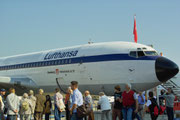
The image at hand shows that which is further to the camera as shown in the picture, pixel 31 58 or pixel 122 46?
pixel 31 58

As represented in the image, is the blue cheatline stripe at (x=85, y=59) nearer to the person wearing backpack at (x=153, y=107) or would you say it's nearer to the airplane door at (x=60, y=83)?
the airplane door at (x=60, y=83)

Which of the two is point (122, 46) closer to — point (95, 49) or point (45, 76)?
point (95, 49)

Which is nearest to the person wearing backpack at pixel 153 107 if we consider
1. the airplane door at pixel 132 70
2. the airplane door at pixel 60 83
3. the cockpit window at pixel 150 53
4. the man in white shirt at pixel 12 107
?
the airplane door at pixel 132 70

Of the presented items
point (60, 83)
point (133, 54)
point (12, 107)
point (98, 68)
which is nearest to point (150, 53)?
point (133, 54)

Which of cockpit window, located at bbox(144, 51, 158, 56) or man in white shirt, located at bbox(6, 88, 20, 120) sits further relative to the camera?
cockpit window, located at bbox(144, 51, 158, 56)

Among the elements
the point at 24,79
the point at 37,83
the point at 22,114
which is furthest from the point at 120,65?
the point at 24,79

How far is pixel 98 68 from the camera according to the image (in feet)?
52.9

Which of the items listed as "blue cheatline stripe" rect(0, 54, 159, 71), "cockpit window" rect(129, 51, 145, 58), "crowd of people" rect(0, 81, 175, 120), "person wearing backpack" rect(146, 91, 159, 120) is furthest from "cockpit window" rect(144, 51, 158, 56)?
"person wearing backpack" rect(146, 91, 159, 120)

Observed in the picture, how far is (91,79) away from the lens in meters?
16.5

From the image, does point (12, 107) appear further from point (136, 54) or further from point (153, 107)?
point (136, 54)

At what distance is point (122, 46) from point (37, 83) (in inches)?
311

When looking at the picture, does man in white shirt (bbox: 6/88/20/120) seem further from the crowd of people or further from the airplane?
the airplane

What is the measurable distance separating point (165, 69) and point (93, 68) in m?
4.35

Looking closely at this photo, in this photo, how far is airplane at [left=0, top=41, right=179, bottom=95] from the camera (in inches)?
573
